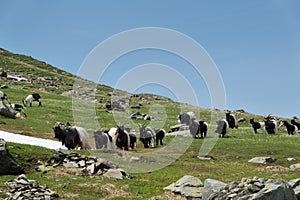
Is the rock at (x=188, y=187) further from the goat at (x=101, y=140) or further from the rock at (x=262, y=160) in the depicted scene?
the goat at (x=101, y=140)

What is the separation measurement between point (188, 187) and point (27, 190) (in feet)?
27.6

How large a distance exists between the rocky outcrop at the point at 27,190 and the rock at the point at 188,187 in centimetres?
638

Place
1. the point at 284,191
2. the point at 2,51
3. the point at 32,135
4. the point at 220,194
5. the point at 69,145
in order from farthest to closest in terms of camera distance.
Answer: the point at 2,51 < the point at 32,135 < the point at 69,145 < the point at 220,194 < the point at 284,191

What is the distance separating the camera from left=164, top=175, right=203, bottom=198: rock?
22000mm

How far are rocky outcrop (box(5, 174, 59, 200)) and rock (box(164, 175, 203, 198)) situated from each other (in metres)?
6.38

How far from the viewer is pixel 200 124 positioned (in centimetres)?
4806

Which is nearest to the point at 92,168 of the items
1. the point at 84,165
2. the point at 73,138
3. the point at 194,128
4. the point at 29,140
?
the point at 84,165

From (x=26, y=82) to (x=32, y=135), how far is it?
76.7 m

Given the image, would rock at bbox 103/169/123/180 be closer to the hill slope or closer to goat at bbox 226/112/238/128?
the hill slope

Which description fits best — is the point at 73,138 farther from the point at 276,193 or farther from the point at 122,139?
the point at 276,193

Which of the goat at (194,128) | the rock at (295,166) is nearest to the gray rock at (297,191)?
the rock at (295,166)

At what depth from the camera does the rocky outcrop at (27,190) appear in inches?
784

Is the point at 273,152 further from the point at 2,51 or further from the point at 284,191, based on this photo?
the point at 2,51

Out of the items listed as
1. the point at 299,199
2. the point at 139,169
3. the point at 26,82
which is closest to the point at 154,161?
the point at 139,169
